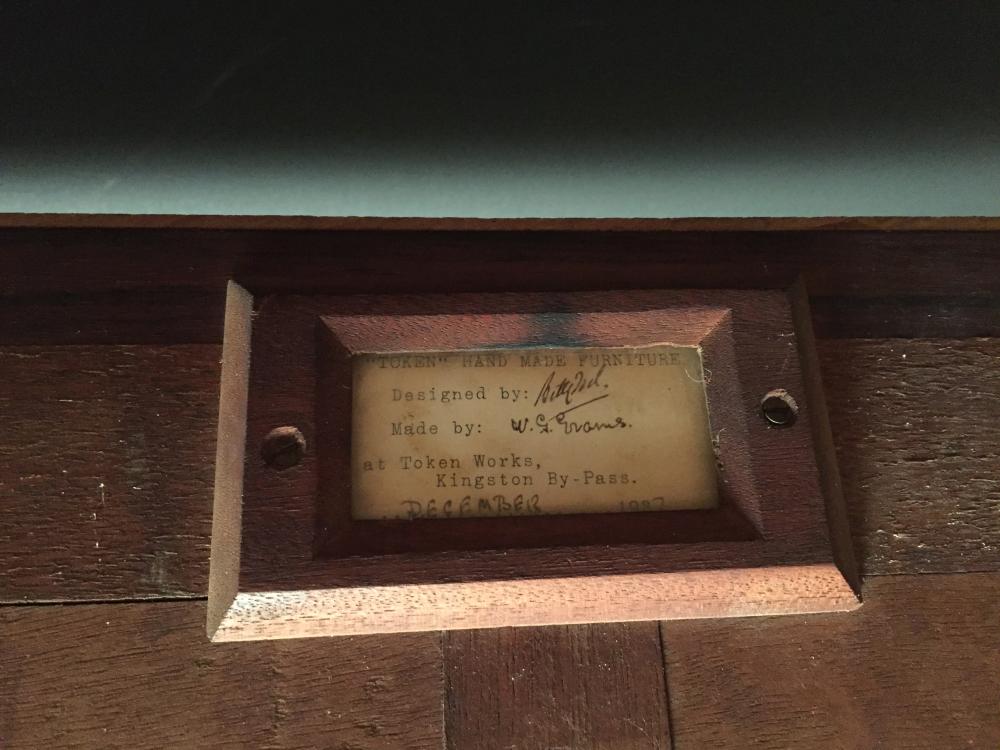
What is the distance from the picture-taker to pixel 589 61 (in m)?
0.69

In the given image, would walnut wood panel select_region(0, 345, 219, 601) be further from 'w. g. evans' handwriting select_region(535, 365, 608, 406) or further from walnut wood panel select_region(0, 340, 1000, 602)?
'w. g. evans' handwriting select_region(535, 365, 608, 406)

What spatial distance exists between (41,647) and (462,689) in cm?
27

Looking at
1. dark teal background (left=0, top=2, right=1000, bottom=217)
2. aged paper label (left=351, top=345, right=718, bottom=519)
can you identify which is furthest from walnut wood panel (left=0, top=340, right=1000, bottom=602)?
dark teal background (left=0, top=2, right=1000, bottom=217)

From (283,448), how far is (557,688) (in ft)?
0.77

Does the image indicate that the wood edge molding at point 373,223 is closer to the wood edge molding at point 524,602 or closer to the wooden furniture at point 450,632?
the wooden furniture at point 450,632

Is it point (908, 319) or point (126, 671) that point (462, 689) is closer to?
point (126, 671)

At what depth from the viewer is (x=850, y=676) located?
56 cm

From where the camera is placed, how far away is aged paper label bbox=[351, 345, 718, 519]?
0.55m

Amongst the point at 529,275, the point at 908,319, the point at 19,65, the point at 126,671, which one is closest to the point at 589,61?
the point at 529,275

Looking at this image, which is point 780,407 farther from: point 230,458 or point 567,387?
point 230,458

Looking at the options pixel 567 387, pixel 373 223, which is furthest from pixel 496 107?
pixel 567 387

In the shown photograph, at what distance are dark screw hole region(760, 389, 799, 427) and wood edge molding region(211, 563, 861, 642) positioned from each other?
0.33 ft

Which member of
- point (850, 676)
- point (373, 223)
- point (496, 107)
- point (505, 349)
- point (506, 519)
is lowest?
point (850, 676)
